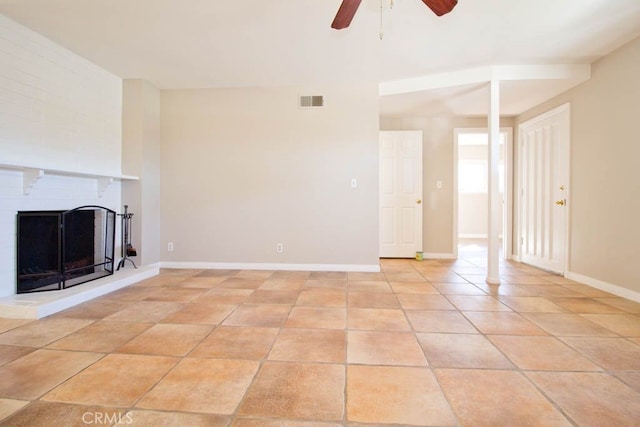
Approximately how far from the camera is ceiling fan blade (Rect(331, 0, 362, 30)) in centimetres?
196

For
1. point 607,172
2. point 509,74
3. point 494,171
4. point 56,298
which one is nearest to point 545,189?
point 607,172

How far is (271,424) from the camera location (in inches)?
46.9

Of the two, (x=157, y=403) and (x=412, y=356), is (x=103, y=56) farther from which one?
(x=412, y=356)

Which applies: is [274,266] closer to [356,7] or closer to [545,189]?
[356,7]

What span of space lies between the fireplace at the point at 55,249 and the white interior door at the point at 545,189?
5527mm

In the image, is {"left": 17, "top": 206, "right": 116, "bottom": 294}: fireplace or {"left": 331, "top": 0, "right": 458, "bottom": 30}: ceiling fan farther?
{"left": 17, "top": 206, "right": 116, "bottom": 294}: fireplace

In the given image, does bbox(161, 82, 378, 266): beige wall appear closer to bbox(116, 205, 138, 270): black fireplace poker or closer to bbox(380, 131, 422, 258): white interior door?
bbox(116, 205, 138, 270): black fireplace poker

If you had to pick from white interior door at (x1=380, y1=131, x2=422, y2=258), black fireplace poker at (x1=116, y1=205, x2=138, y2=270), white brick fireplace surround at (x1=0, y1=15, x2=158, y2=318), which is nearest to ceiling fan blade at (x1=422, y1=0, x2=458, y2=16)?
white interior door at (x1=380, y1=131, x2=422, y2=258)

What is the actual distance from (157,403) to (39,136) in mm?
2925

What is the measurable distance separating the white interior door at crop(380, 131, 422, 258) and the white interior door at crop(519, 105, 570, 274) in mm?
1544

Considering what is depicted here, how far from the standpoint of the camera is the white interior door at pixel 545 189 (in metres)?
3.73

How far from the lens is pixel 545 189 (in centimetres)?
409

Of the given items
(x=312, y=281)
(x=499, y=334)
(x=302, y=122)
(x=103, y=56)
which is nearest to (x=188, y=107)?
(x=103, y=56)
